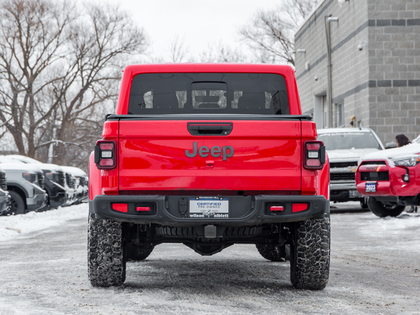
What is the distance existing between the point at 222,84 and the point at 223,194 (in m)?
1.53

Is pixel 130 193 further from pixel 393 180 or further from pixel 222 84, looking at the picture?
pixel 393 180

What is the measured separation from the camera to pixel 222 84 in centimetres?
666

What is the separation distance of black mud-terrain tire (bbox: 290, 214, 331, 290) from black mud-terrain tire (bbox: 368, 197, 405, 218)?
8.66 metres

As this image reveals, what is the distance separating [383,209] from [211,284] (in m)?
8.65

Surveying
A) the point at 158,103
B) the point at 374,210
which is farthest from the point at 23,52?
the point at 158,103

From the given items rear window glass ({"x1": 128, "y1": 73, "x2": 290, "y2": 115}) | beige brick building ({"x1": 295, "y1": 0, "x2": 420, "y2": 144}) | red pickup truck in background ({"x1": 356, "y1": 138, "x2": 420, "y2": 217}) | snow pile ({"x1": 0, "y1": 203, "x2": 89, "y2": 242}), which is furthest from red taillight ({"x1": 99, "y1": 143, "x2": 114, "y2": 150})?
beige brick building ({"x1": 295, "y1": 0, "x2": 420, "y2": 144})

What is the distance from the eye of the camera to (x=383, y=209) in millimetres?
14234

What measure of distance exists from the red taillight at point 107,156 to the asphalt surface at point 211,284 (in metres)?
1.10

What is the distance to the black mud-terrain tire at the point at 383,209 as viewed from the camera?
46.5 feet

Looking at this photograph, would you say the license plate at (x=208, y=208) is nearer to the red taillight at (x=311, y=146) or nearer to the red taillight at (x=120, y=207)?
the red taillight at (x=120, y=207)

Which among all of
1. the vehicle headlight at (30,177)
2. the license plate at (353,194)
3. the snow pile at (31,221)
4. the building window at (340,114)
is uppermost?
the building window at (340,114)

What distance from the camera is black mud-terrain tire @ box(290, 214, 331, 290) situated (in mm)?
5793

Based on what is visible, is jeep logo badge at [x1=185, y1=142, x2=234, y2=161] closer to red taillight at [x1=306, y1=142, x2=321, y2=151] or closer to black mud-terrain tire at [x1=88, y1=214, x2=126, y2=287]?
red taillight at [x1=306, y1=142, x2=321, y2=151]

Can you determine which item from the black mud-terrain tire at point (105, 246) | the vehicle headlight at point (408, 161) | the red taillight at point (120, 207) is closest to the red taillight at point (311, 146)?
the red taillight at point (120, 207)
